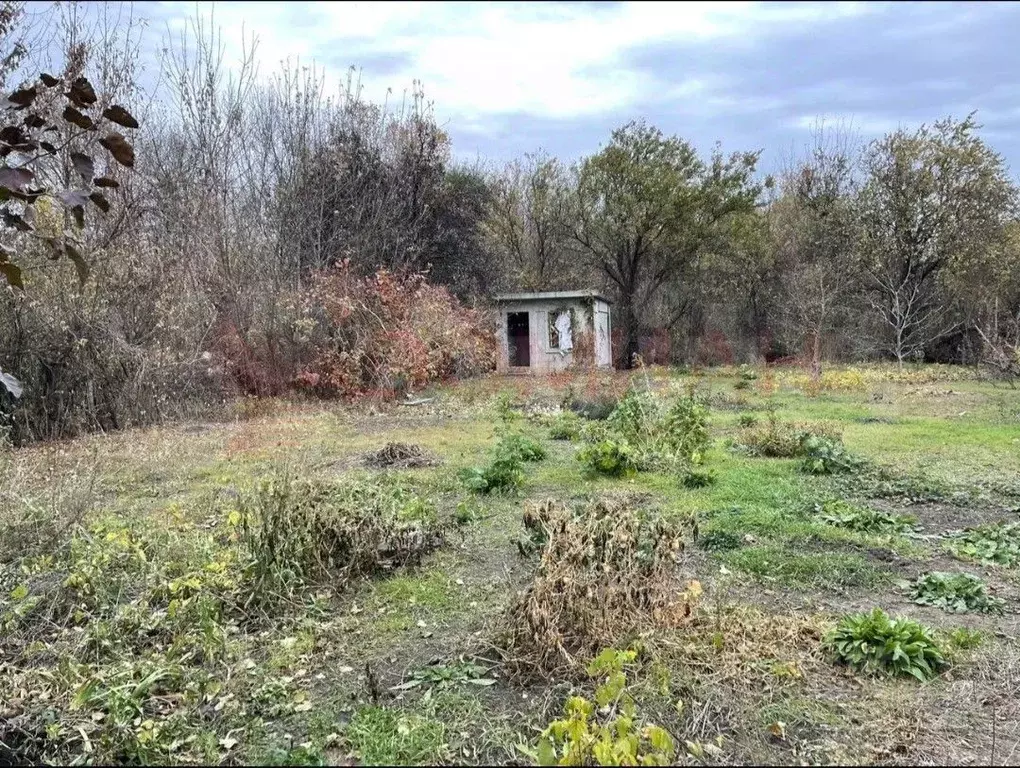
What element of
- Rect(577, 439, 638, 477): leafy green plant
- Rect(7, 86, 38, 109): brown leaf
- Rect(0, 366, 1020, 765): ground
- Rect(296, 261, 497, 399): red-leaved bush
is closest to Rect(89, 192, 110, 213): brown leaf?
Rect(7, 86, 38, 109): brown leaf

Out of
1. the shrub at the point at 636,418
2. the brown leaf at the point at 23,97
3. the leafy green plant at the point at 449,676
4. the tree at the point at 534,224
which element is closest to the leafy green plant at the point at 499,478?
the shrub at the point at 636,418

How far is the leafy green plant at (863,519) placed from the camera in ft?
15.8

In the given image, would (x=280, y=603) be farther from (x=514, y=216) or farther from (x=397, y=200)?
(x=514, y=216)

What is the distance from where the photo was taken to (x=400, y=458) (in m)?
7.53

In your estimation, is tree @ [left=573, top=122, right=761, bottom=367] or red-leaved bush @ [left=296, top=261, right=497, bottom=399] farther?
tree @ [left=573, top=122, right=761, bottom=367]

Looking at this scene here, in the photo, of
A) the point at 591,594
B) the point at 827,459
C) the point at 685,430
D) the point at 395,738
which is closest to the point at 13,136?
the point at 395,738

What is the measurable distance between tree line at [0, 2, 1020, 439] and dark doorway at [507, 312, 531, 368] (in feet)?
5.23

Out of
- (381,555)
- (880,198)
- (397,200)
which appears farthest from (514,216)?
(381,555)

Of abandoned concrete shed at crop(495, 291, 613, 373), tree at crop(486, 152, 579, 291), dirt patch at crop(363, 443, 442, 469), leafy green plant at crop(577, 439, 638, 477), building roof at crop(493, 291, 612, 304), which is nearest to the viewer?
leafy green plant at crop(577, 439, 638, 477)

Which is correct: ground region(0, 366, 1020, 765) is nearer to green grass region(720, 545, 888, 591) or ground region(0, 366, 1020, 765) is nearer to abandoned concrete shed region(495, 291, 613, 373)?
green grass region(720, 545, 888, 591)

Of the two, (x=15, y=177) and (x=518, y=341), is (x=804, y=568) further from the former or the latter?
(x=518, y=341)

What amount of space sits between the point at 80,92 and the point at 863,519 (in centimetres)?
509

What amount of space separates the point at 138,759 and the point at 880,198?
24400 mm

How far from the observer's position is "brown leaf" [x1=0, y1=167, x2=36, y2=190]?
1478 millimetres
